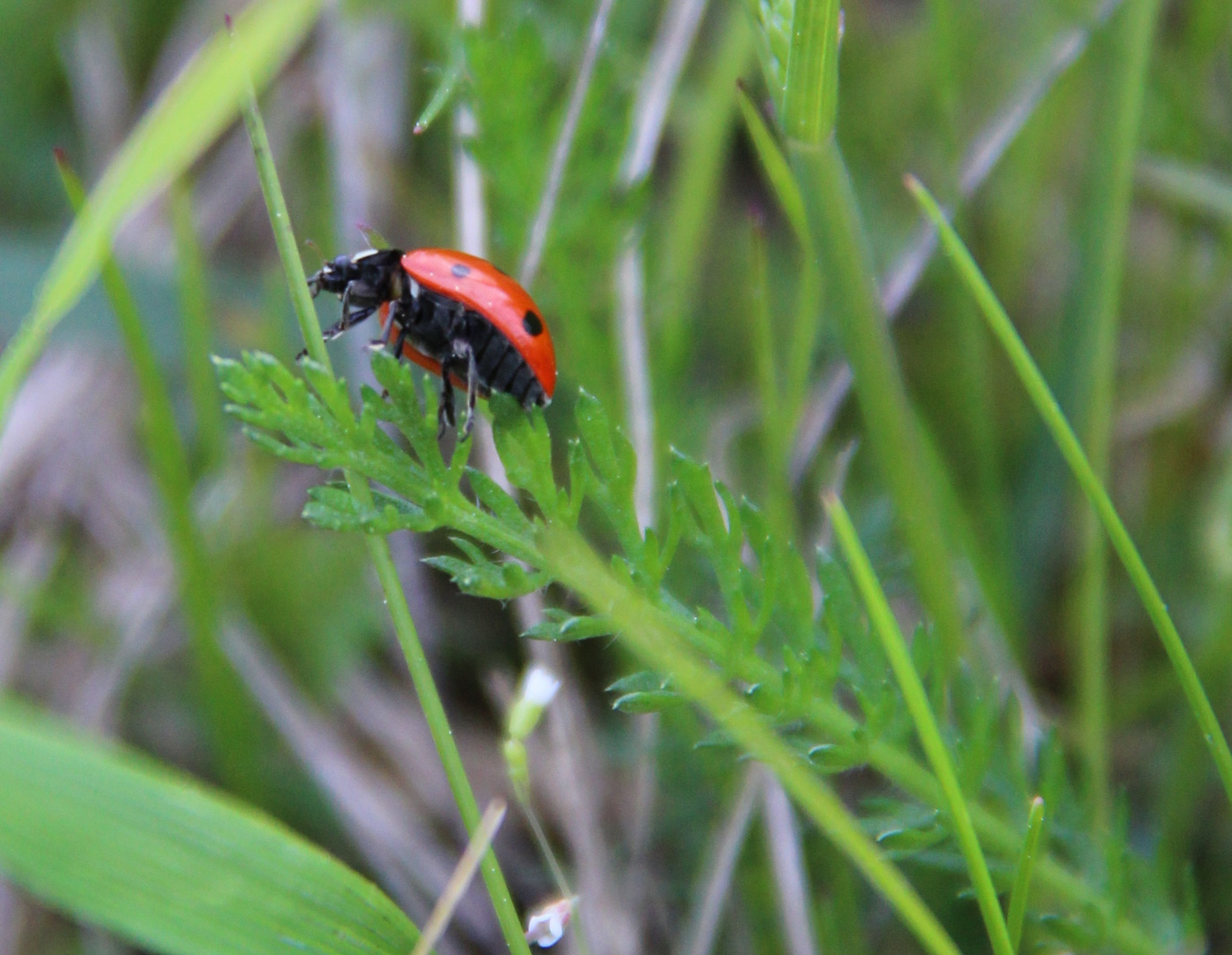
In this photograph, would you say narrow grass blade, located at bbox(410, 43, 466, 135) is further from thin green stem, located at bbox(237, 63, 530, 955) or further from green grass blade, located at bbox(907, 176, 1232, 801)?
green grass blade, located at bbox(907, 176, 1232, 801)

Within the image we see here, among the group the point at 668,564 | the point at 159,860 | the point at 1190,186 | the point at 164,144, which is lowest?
the point at 159,860

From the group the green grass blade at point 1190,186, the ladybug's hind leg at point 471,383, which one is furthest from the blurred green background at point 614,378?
the ladybug's hind leg at point 471,383

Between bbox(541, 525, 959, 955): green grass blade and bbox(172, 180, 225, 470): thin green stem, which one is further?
bbox(172, 180, 225, 470): thin green stem

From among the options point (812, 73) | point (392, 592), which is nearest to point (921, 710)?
point (392, 592)

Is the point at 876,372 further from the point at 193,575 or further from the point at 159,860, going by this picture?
the point at 193,575

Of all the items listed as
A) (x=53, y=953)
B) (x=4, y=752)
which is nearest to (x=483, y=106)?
(x=4, y=752)

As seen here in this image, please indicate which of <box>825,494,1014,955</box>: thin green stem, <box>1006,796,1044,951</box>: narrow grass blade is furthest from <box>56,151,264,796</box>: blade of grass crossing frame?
<box>1006,796,1044,951</box>: narrow grass blade
